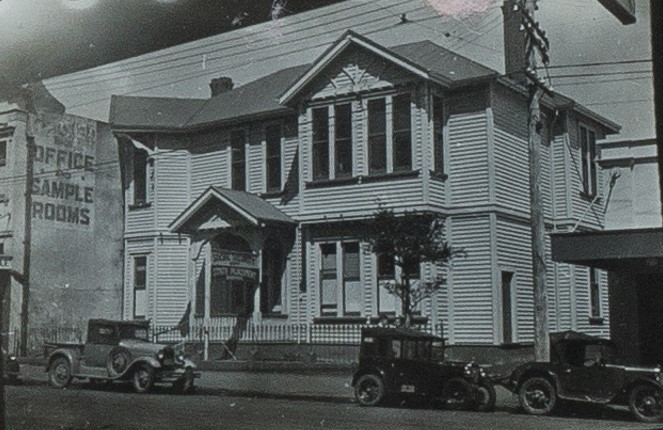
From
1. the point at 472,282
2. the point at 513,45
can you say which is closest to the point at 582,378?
the point at 472,282

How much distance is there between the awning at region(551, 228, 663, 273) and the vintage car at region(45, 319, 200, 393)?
3439 mm

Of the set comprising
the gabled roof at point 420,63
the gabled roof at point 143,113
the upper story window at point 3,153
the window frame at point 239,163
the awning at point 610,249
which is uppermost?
the gabled roof at point 420,63

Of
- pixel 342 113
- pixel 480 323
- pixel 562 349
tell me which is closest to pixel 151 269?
pixel 342 113

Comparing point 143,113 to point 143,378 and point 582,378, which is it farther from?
point 582,378

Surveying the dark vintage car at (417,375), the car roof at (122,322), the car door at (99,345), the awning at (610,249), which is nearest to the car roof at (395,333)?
the dark vintage car at (417,375)

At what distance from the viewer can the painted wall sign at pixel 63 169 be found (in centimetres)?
515

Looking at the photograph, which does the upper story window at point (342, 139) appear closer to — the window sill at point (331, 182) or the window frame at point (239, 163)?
the window sill at point (331, 182)

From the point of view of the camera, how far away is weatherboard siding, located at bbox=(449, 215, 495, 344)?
658cm

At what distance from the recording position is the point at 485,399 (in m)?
6.96

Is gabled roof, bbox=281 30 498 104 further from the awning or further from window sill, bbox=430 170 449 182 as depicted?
the awning

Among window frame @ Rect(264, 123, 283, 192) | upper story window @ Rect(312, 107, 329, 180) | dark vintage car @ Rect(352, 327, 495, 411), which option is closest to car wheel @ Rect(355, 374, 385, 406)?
dark vintage car @ Rect(352, 327, 495, 411)

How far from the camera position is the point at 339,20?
334cm

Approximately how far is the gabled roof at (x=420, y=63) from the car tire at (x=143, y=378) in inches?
136

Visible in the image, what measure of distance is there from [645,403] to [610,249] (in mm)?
1338
